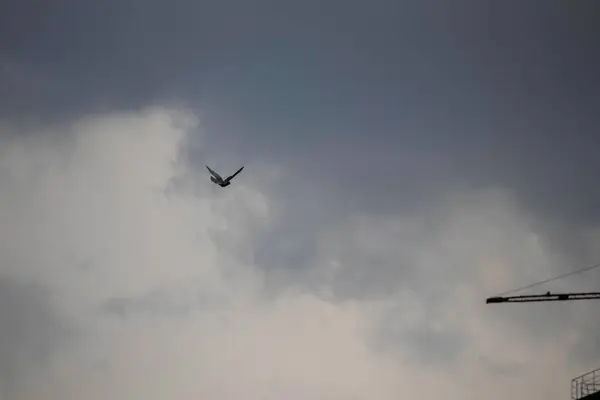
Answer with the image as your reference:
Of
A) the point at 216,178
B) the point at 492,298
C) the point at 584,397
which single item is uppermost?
the point at 492,298

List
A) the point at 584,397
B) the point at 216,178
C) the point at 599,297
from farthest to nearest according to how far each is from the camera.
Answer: the point at 599,297 < the point at 216,178 < the point at 584,397

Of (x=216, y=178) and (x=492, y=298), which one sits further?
(x=492, y=298)

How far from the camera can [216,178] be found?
65750mm

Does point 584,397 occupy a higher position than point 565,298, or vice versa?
point 565,298

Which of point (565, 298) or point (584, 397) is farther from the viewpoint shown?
point (565, 298)

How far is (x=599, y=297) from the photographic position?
89750 mm

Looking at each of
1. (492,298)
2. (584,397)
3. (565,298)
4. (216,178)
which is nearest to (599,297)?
(565,298)

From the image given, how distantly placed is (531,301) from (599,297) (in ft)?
34.0

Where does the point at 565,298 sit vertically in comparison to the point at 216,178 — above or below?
above

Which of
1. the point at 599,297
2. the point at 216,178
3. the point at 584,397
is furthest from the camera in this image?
the point at 599,297

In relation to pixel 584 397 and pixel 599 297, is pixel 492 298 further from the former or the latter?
pixel 584 397

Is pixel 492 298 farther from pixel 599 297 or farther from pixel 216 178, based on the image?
pixel 216 178

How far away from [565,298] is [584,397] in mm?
47458

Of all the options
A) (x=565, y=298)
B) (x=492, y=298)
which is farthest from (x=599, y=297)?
(x=492, y=298)
